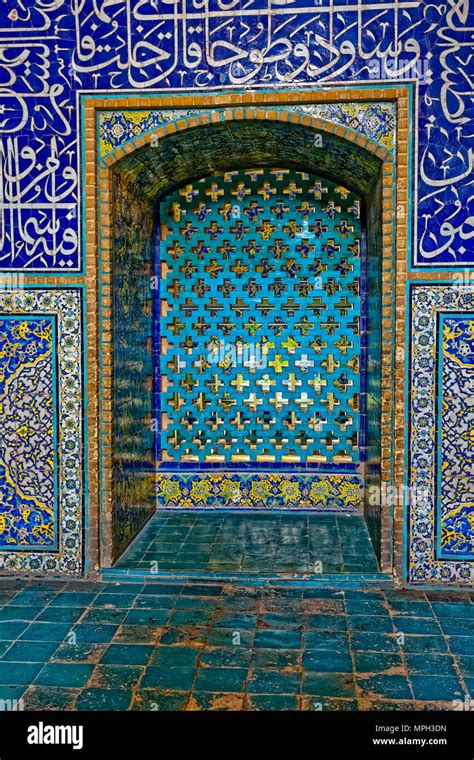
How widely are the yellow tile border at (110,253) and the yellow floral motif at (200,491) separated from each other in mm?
1305

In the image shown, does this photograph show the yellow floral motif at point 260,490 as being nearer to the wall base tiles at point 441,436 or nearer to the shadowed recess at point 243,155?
the wall base tiles at point 441,436

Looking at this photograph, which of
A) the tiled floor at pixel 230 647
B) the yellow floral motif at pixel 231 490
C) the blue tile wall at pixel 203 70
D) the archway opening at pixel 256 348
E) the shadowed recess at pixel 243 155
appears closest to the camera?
the tiled floor at pixel 230 647

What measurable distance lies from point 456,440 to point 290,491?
1710mm

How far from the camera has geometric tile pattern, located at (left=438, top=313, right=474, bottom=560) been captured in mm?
3992

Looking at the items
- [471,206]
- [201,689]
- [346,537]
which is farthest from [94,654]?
[471,206]

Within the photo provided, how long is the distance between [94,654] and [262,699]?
2.79 feet

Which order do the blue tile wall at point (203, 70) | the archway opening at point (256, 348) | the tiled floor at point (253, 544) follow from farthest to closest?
the archway opening at point (256, 348)
the tiled floor at point (253, 544)
the blue tile wall at point (203, 70)

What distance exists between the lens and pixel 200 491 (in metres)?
5.51

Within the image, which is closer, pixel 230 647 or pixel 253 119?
pixel 230 647

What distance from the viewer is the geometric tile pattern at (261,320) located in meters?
5.42

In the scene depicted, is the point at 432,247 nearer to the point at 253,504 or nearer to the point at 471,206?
the point at 471,206

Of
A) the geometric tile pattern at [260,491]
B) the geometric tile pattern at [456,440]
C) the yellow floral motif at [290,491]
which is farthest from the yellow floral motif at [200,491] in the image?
the geometric tile pattern at [456,440]

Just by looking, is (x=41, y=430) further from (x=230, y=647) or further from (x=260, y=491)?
(x=260, y=491)

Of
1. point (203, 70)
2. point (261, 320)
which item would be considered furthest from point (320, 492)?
point (203, 70)
